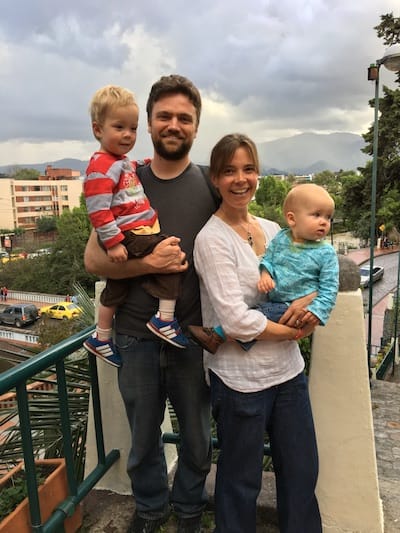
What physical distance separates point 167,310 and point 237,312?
35 cm

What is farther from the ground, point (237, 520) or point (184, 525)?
point (237, 520)

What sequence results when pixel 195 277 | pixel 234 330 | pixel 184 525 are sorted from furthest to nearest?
1. pixel 184 525
2. pixel 195 277
3. pixel 234 330

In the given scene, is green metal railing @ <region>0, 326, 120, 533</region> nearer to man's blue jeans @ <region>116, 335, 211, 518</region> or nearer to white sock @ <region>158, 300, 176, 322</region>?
man's blue jeans @ <region>116, 335, 211, 518</region>

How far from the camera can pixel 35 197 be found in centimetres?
6556

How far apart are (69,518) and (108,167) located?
167 cm

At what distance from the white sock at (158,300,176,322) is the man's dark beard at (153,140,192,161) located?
617 mm

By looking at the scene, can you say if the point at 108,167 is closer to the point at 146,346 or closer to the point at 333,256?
the point at 146,346

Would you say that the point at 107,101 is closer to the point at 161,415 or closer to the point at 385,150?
the point at 161,415

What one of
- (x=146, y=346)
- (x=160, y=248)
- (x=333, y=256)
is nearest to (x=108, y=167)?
(x=160, y=248)

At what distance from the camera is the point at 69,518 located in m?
2.03

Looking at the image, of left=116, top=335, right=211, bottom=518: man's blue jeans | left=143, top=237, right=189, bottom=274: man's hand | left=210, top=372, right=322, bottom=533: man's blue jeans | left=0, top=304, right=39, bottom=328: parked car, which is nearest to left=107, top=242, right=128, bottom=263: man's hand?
left=143, top=237, right=189, bottom=274: man's hand

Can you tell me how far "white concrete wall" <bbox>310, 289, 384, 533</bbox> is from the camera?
1802 millimetres

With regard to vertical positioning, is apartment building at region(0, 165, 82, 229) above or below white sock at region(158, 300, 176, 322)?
above

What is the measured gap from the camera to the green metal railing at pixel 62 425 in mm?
1574
